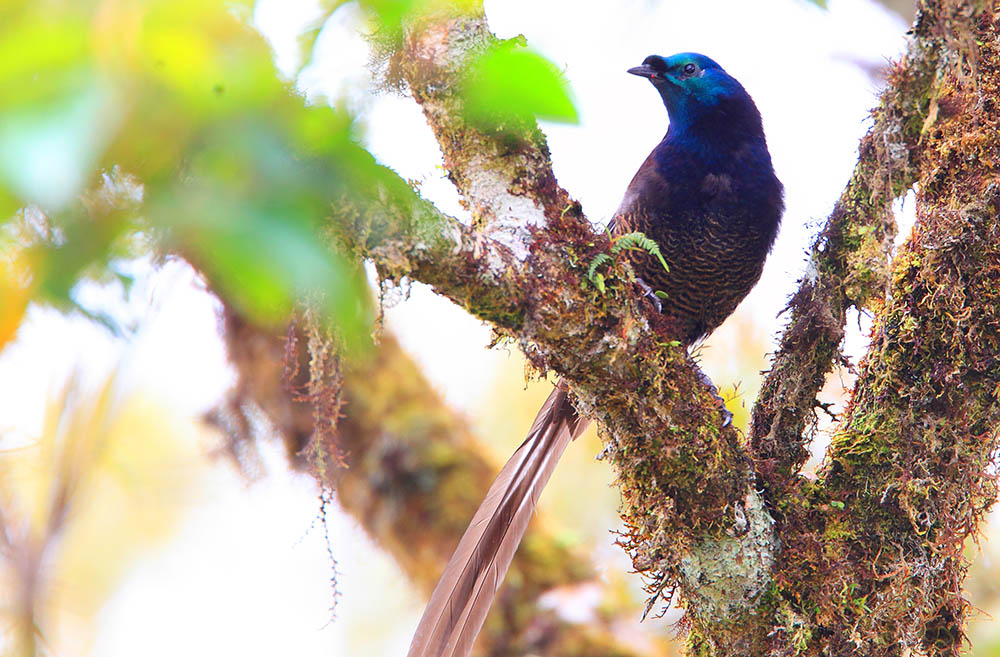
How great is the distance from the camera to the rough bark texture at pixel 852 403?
1586mm

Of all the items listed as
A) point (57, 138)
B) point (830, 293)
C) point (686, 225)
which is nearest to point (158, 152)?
point (57, 138)

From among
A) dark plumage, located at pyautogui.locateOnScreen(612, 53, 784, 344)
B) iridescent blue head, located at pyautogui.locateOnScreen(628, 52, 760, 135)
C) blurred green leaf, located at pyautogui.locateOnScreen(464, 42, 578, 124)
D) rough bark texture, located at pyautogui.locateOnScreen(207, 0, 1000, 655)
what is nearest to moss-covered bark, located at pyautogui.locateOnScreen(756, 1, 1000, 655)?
rough bark texture, located at pyautogui.locateOnScreen(207, 0, 1000, 655)

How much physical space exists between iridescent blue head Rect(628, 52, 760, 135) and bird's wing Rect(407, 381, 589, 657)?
0.98 metres

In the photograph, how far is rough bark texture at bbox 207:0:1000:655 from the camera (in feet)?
5.20

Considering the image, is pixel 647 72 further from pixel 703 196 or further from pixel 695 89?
pixel 703 196

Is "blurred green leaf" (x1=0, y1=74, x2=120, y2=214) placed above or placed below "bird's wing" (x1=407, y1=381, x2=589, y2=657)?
below

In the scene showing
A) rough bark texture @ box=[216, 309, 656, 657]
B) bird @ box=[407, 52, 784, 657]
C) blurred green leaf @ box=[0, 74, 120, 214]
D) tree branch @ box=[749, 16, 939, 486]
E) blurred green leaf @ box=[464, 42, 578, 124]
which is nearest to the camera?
blurred green leaf @ box=[0, 74, 120, 214]

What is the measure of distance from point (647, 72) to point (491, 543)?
4.98ft

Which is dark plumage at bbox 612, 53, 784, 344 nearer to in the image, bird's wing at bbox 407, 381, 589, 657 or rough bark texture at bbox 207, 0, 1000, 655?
bird's wing at bbox 407, 381, 589, 657

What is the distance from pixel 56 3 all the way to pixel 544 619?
110 inches

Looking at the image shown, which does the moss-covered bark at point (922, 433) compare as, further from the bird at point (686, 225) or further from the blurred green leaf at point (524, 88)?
the blurred green leaf at point (524, 88)

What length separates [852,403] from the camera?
1.85 metres

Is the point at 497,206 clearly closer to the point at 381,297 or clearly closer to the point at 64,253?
the point at 381,297

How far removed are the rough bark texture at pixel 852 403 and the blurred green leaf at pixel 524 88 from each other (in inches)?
32.1
